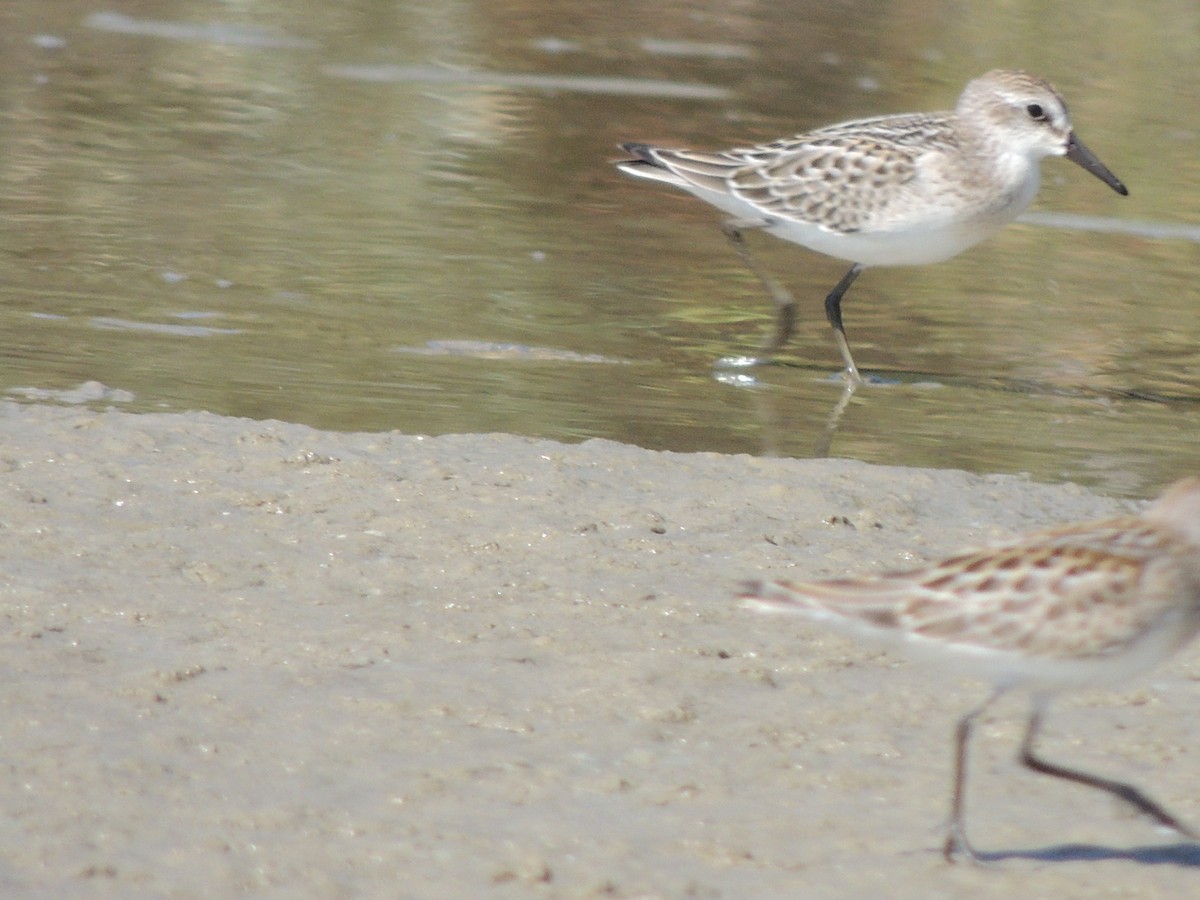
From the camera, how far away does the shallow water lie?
25.3 feet

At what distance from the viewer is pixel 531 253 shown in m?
9.94

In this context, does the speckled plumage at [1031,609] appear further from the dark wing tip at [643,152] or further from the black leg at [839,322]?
the dark wing tip at [643,152]

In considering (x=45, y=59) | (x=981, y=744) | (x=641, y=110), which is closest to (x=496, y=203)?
(x=641, y=110)

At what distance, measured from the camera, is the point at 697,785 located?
14.9 ft

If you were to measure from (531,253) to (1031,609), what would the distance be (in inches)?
242

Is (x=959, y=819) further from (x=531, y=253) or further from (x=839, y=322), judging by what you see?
(x=531, y=253)

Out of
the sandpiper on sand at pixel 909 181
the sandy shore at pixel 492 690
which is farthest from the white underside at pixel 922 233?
the sandy shore at pixel 492 690

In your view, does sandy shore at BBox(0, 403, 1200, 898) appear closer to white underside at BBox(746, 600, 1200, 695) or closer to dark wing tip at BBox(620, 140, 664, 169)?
white underside at BBox(746, 600, 1200, 695)

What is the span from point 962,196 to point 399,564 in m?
3.84

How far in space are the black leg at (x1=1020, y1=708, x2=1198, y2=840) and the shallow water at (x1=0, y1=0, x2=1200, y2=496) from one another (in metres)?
2.83

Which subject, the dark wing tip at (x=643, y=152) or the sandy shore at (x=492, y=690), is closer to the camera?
the sandy shore at (x=492, y=690)

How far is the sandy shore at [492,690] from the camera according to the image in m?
4.16

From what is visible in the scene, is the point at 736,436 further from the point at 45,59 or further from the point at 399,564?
the point at 45,59

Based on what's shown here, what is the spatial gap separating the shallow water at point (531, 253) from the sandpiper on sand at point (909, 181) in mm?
494
